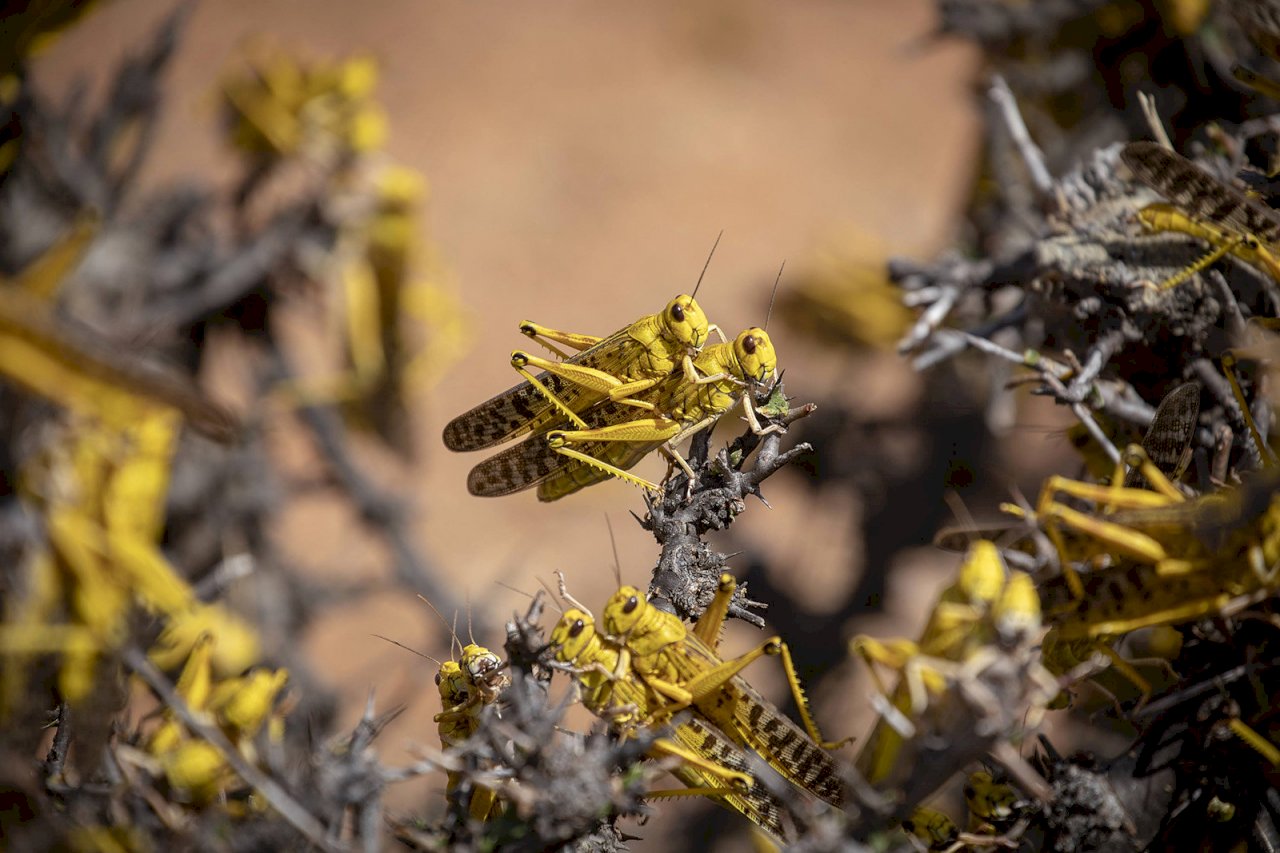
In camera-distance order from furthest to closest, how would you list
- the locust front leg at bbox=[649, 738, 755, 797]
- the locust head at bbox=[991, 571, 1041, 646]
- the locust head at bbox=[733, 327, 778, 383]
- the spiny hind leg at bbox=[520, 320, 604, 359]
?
1. the spiny hind leg at bbox=[520, 320, 604, 359]
2. the locust head at bbox=[733, 327, 778, 383]
3. the locust front leg at bbox=[649, 738, 755, 797]
4. the locust head at bbox=[991, 571, 1041, 646]

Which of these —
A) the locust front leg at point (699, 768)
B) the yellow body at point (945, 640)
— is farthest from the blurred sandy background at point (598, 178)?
the yellow body at point (945, 640)

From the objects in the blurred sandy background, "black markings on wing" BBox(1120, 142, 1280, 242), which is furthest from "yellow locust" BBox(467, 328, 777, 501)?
the blurred sandy background

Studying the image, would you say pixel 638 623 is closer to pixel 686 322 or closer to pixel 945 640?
pixel 945 640

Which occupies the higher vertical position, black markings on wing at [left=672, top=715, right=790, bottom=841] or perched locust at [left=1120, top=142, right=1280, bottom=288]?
perched locust at [left=1120, top=142, right=1280, bottom=288]

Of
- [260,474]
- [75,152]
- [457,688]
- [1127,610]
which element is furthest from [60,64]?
[1127,610]

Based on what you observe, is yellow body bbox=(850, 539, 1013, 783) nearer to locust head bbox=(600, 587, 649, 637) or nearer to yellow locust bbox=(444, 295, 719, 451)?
locust head bbox=(600, 587, 649, 637)

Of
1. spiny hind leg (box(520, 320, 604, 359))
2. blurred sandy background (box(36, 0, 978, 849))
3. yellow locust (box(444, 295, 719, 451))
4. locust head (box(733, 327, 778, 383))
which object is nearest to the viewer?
locust head (box(733, 327, 778, 383))

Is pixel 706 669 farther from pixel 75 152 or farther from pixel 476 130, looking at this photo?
pixel 476 130
